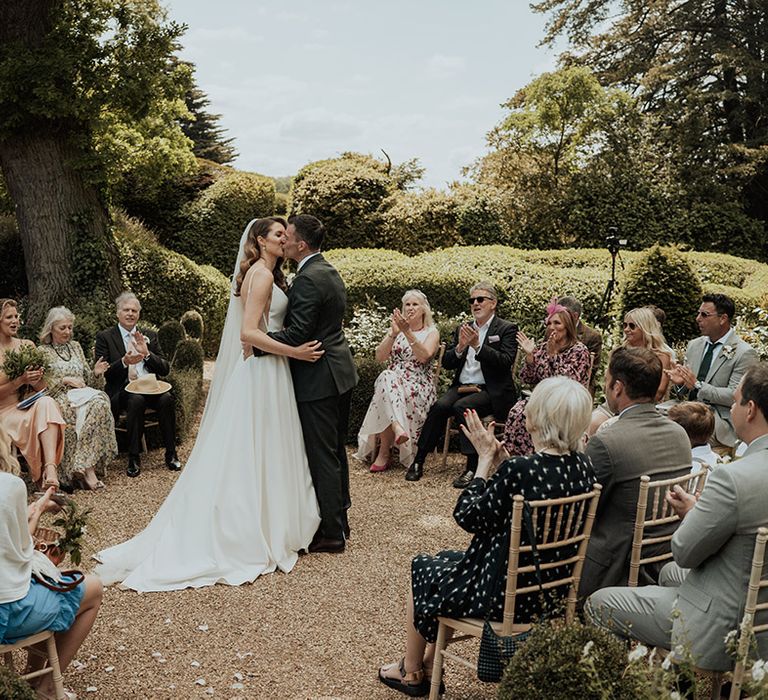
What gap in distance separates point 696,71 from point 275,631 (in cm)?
2322

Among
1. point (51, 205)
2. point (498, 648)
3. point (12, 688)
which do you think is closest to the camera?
point (12, 688)

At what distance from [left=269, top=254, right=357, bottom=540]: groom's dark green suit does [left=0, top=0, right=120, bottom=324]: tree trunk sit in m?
6.09

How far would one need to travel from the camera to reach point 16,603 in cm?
322

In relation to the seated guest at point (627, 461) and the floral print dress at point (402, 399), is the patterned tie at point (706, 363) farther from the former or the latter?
the seated guest at point (627, 461)

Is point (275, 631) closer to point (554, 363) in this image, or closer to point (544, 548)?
point (544, 548)

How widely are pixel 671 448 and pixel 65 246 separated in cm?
903

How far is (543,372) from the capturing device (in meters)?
6.82

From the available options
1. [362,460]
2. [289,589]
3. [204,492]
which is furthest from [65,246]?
[289,589]

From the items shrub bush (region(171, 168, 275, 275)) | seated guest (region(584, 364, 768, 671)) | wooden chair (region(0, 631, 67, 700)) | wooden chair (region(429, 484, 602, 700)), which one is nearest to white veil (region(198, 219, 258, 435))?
wooden chair (region(0, 631, 67, 700))

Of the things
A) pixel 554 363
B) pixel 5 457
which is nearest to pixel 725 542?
pixel 5 457

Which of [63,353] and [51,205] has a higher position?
[51,205]

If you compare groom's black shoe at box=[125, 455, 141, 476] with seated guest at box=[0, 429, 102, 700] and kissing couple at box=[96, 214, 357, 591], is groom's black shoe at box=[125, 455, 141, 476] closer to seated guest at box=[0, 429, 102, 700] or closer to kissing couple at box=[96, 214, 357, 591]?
kissing couple at box=[96, 214, 357, 591]

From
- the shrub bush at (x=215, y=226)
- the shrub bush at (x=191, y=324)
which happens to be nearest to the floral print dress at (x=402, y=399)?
the shrub bush at (x=191, y=324)

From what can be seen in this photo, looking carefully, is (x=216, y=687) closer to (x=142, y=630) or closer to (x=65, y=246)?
(x=142, y=630)
